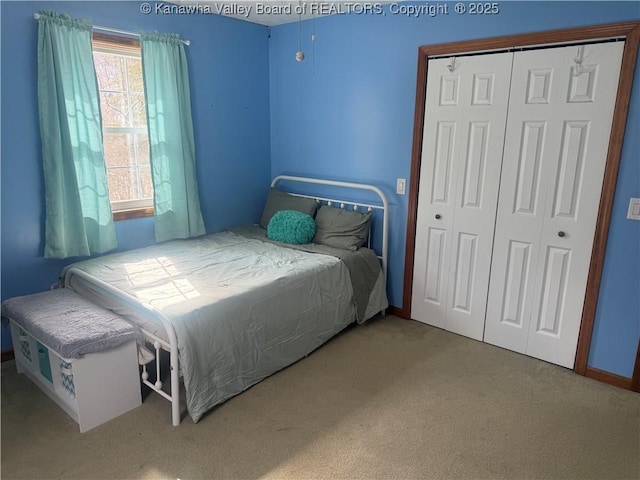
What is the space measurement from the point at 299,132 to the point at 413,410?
2.49 meters

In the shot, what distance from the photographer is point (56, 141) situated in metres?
2.75

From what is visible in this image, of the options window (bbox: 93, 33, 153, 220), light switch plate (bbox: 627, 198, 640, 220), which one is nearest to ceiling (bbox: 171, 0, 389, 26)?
window (bbox: 93, 33, 153, 220)

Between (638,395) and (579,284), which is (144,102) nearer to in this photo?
(579,284)

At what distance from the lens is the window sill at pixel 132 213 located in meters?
3.21

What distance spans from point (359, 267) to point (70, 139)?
207 cm

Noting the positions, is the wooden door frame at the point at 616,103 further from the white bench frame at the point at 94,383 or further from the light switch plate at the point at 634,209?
the white bench frame at the point at 94,383

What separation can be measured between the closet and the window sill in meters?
2.01

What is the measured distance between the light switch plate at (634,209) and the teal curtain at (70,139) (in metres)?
3.17

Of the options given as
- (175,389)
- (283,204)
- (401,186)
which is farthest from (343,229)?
(175,389)

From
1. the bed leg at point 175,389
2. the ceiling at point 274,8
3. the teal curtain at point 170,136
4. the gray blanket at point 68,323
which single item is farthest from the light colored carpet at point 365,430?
the ceiling at point 274,8

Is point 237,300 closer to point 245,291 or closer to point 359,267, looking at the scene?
point 245,291

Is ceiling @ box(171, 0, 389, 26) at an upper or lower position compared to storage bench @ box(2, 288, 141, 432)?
upper

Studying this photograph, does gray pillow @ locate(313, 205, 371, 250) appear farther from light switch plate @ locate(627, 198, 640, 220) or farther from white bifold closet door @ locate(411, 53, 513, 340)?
light switch plate @ locate(627, 198, 640, 220)

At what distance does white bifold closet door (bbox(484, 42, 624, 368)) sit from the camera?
254 cm
